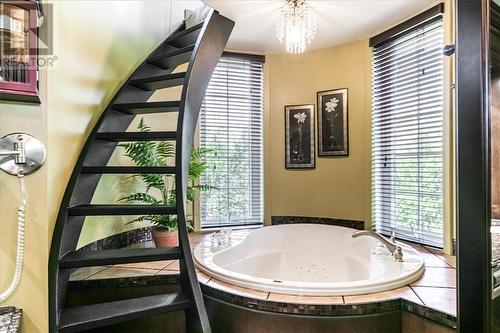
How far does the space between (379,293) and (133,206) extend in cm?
134

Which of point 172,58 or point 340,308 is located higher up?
point 172,58

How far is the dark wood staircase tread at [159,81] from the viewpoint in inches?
74.0

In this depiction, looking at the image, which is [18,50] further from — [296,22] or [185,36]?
[296,22]

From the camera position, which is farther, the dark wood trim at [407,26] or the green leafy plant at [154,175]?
the dark wood trim at [407,26]

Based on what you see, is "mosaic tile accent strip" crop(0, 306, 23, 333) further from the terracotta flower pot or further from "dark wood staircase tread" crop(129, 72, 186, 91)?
"dark wood staircase tread" crop(129, 72, 186, 91)

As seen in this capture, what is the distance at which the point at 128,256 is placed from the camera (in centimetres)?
146

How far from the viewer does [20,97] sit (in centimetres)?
127

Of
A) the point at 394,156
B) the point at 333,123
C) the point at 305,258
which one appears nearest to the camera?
the point at 394,156

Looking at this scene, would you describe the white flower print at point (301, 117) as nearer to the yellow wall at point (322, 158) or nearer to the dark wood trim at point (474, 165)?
the yellow wall at point (322, 158)

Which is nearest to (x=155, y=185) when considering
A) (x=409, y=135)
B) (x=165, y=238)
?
(x=165, y=238)

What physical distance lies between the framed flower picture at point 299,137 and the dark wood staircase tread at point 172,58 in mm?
1421

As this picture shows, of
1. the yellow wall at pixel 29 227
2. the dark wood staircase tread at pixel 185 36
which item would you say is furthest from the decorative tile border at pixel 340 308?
the dark wood staircase tread at pixel 185 36

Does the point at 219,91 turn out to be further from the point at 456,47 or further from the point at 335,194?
the point at 456,47

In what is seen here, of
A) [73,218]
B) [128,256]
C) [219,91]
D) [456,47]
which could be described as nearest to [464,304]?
[456,47]
